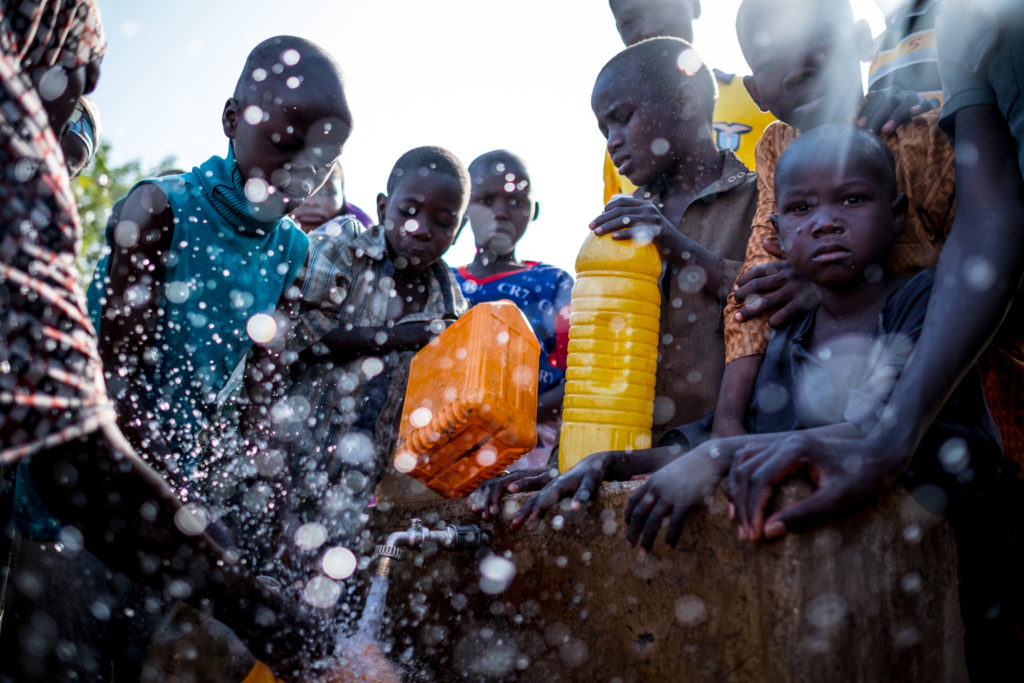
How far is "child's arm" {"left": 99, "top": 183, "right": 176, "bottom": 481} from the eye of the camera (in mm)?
2355

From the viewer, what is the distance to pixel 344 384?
3.40 m

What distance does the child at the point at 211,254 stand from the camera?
248 cm

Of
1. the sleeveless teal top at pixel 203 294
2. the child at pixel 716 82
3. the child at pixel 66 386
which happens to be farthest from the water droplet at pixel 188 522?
the child at pixel 716 82

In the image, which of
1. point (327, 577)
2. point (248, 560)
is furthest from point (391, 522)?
point (248, 560)

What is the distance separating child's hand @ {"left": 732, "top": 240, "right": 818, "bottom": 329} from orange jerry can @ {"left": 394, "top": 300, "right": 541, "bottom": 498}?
76cm

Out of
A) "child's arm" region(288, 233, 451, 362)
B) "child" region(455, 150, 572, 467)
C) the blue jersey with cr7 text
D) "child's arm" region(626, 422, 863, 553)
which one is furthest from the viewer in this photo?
the blue jersey with cr7 text

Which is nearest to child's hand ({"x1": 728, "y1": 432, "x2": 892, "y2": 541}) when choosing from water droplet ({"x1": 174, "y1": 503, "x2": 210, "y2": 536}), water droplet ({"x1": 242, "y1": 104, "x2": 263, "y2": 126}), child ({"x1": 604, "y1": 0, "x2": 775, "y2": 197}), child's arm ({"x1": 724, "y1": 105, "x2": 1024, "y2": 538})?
child's arm ({"x1": 724, "y1": 105, "x2": 1024, "y2": 538})

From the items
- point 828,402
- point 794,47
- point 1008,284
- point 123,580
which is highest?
point 794,47

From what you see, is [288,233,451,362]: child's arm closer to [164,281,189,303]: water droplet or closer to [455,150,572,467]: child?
[164,281,189,303]: water droplet

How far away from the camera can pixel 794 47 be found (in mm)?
2557

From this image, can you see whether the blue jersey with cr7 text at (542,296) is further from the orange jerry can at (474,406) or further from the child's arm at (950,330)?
the child's arm at (950,330)

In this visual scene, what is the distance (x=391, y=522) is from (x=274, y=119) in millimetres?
1627

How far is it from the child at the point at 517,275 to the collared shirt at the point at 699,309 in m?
1.10

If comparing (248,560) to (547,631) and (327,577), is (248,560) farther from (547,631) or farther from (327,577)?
(547,631)
